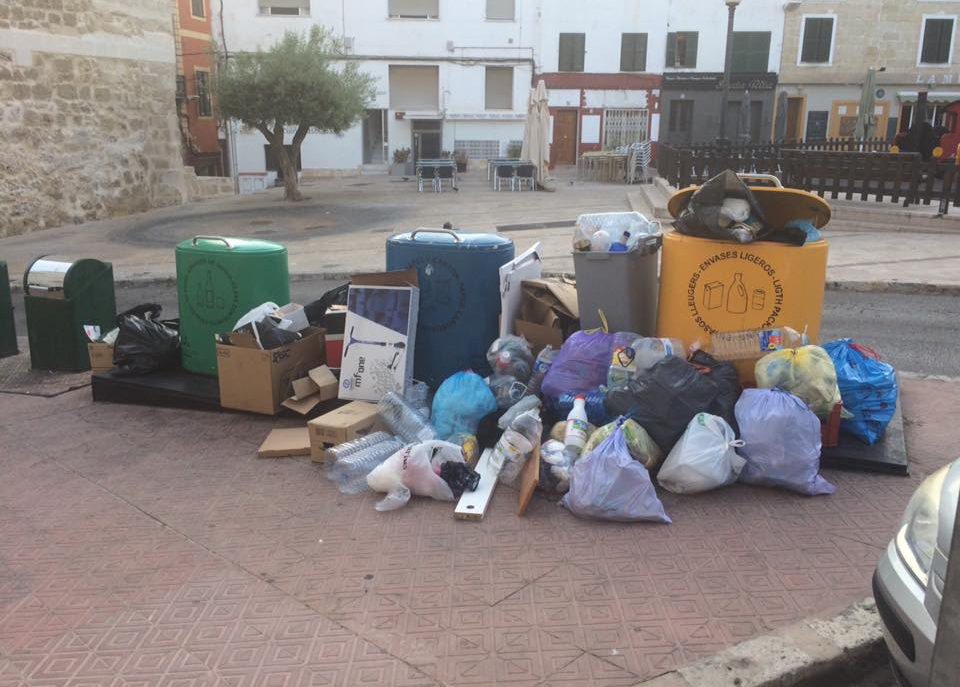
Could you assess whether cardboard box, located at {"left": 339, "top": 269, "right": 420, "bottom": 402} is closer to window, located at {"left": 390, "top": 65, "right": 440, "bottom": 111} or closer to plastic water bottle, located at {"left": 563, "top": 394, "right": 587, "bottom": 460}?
plastic water bottle, located at {"left": 563, "top": 394, "right": 587, "bottom": 460}

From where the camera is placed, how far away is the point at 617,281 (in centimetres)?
519

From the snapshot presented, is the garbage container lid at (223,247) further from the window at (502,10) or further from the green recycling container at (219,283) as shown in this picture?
the window at (502,10)

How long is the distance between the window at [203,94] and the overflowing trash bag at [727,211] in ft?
89.3

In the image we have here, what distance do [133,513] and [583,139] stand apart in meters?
35.5

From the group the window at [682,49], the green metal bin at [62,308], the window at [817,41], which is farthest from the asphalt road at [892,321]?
the window at [817,41]

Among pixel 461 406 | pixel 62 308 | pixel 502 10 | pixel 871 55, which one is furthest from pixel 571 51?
pixel 461 406

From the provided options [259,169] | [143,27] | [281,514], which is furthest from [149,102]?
[281,514]

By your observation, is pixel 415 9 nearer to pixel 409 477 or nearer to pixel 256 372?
pixel 256 372

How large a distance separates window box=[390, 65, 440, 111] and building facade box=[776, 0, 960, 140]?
52.1ft

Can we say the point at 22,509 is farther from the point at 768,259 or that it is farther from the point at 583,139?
the point at 583,139

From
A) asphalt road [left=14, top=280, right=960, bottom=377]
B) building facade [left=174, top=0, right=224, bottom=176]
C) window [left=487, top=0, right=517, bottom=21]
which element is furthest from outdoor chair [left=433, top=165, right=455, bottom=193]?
asphalt road [left=14, top=280, right=960, bottom=377]

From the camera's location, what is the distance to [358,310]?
5195mm

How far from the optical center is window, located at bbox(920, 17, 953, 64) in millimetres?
35156

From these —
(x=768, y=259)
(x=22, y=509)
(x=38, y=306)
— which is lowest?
(x=22, y=509)
